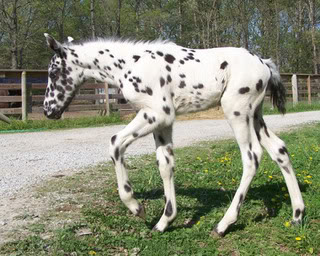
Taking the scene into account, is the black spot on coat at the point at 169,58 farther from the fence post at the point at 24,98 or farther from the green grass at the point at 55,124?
the fence post at the point at 24,98

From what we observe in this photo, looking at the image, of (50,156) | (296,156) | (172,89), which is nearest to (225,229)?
(172,89)

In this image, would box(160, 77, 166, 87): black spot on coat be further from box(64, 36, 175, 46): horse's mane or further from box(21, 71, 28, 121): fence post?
box(21, 71, 28, 121): fence post

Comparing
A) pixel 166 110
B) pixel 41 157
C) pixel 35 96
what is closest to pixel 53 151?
pixel 41 157

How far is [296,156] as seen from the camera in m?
6.27

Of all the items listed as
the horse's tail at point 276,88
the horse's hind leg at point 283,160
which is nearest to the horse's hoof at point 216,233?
the horse's hind leg at point 283,160

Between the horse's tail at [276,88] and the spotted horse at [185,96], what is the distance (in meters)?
0.01

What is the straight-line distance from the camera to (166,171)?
3740 mm

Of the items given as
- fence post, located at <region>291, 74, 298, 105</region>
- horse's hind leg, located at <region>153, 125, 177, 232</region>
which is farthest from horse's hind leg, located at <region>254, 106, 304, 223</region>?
fence post, located at <region>291, 74, 298, 105</region>

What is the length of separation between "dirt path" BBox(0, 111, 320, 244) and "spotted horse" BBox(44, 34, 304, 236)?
Result: 147cm

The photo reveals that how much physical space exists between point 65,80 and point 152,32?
34.8 m

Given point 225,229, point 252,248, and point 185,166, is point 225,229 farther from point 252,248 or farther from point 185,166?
point 185,166

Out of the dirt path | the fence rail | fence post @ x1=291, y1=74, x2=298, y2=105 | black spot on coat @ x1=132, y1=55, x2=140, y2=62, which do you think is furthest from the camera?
fence post @ x1=291, y1=74, x2=298, y2=105

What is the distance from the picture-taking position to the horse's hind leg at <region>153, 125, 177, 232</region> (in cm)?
359

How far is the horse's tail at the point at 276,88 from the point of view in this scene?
3893 mm
